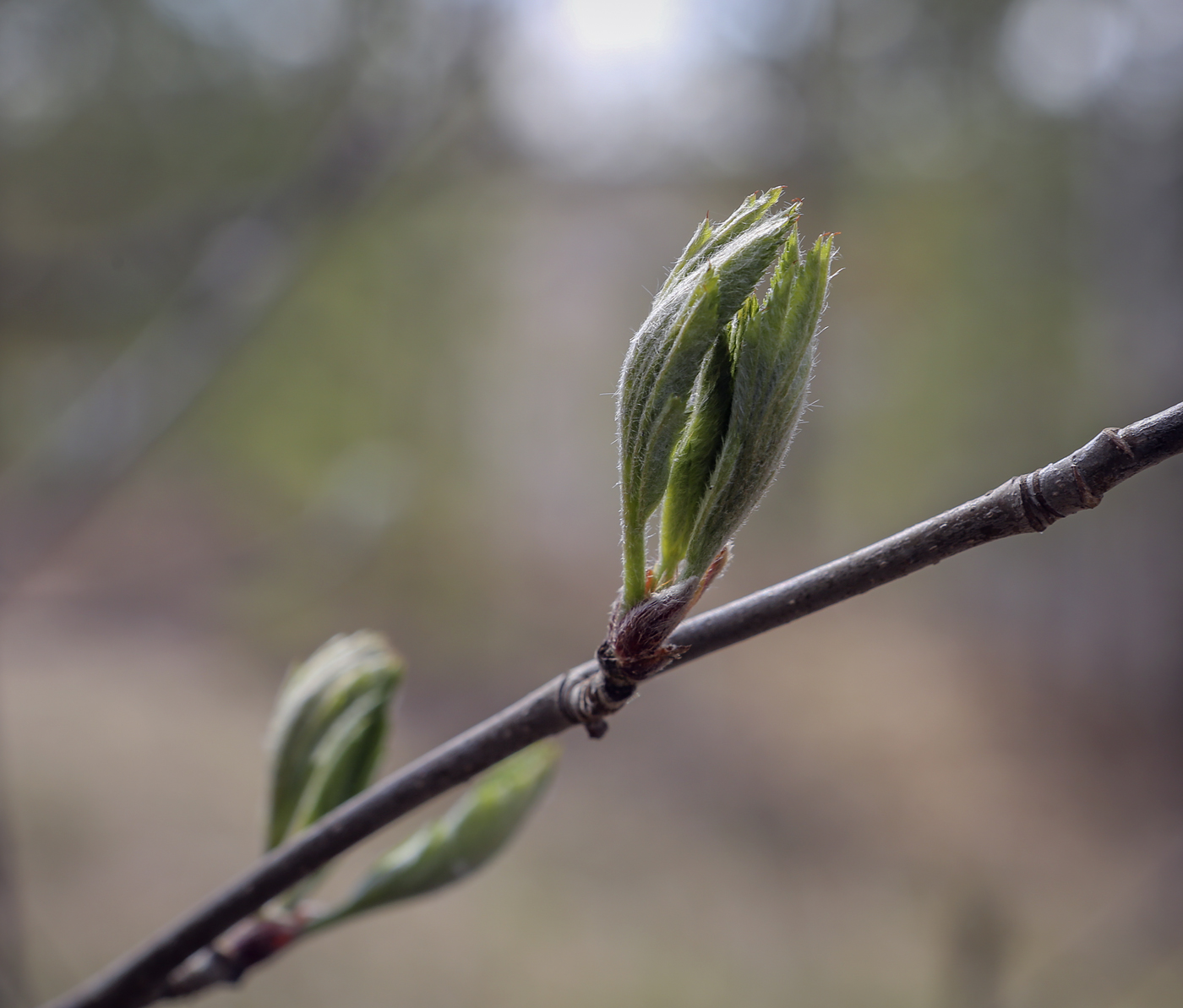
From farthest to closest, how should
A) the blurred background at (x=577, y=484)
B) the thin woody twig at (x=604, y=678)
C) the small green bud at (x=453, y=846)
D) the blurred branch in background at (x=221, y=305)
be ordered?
the blurred background at (x=577, y=484) < the blurred branch in background at (x=221, y=305) < the small green bud at (x=453, y=846) < the thin woody twig at (x=604, y=678)

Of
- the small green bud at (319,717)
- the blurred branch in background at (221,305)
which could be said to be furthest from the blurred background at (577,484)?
the small green bud at (319,717)

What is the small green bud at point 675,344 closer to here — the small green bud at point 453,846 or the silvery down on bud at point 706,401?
the silvery down on bud at point 706,401

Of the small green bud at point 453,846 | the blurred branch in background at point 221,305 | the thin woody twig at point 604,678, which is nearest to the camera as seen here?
the thin woody twig at point 604,678

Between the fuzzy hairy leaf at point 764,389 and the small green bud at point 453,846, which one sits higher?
the fuzzy hairy leaf at point 764,389

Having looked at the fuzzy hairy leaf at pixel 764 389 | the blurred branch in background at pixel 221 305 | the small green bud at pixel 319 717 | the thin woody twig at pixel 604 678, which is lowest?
the thin woody twig at pixel 604 678

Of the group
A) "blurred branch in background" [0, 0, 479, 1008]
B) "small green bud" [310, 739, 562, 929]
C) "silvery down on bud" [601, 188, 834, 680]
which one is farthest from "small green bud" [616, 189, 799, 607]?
"blurred branch in background" [0, 0, 479, 1008]

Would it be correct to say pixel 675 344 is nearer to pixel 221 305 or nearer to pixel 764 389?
pixel 764 389

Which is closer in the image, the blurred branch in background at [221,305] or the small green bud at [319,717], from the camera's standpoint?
the small green bud at [319,717]

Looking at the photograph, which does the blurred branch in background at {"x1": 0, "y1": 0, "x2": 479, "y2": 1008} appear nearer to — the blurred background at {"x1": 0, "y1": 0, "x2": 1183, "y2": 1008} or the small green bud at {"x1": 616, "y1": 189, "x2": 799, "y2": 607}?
the blurred background at {"x1": 0, "y1": 0, "x2": 1183, "y2": 1008}

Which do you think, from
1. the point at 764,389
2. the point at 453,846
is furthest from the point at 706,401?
the point at 453,846
